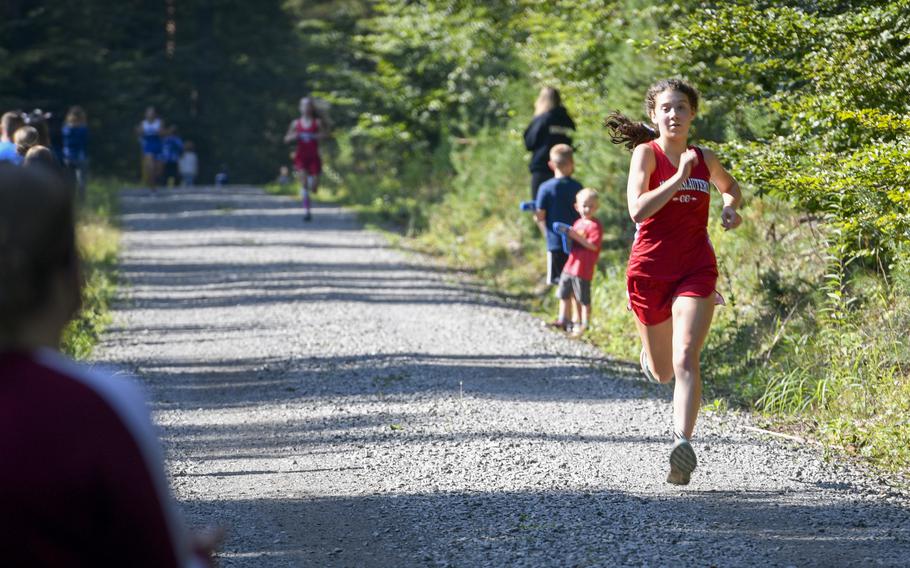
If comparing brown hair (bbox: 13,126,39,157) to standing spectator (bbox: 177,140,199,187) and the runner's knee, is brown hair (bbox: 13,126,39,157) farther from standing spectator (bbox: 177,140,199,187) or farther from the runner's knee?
standing spectator (bbox: 177,140,199,187)

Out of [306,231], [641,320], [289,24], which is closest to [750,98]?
[641,320]

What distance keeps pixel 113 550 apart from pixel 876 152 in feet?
21.8

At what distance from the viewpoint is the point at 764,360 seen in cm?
976

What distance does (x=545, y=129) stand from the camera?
13500 millimetres

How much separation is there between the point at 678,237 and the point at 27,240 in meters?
5.07

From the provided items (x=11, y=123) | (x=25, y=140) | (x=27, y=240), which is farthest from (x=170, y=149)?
(x=27, y=240)

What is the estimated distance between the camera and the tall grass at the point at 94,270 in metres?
11.6

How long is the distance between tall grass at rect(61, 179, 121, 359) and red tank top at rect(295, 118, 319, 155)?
3447mm

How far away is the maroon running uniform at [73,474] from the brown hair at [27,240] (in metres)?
0.08

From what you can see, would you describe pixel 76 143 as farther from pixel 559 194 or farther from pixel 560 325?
pixel 560 325

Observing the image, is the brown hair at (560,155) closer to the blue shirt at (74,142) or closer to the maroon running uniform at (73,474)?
the maroon running uniform at (73,474)

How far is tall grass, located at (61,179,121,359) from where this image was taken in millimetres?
11559

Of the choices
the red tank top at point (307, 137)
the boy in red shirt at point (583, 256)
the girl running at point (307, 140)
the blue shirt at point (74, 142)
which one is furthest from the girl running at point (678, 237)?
the blue shirt at point (74, 142)

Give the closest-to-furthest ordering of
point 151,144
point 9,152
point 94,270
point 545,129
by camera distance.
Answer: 1. point 9,152
2. point 545,129
3. point 94,270
4. point 151,144
